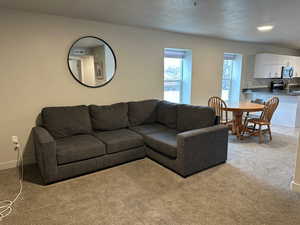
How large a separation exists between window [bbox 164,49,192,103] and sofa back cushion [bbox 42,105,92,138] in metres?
2.22

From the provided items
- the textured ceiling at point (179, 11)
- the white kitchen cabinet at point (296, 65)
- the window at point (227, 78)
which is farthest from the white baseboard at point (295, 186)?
the white kitchen cabinet at point (296, 65)

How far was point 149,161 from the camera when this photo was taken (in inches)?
130

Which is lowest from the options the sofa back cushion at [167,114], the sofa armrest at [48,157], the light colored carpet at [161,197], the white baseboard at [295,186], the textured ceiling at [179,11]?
the light colored carpet at [161,197]

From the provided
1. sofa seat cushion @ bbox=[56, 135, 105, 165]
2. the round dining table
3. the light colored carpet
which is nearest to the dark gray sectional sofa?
sofa seat cushion @ bbox=[56, 135, 105, 165]

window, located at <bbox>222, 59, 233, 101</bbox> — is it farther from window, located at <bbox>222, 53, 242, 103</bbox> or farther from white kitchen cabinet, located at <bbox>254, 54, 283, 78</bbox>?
white kitchen cabinet, located at <bbox>254, 54, 283, 78</bbox>

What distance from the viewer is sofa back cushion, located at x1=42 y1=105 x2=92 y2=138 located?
3055 millimetres

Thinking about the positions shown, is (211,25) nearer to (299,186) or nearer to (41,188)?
(299,186)

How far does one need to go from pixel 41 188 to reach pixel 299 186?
314cm

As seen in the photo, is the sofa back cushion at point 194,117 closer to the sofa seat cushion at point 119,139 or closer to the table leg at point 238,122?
the sofa seat cushion at point 119,139

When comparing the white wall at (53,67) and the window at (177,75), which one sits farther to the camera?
the window at (177,75)

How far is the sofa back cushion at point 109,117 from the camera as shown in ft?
11.3

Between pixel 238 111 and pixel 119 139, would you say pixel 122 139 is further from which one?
pixel 238 111

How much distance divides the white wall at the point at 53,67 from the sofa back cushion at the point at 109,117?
0.91ft

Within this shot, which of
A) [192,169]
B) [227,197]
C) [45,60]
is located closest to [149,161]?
[192,169]
